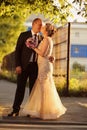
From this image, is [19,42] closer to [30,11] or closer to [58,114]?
[58,114]

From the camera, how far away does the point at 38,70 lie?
477 inches

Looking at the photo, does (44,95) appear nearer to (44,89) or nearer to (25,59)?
(44,89)

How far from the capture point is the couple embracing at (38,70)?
1194 cm

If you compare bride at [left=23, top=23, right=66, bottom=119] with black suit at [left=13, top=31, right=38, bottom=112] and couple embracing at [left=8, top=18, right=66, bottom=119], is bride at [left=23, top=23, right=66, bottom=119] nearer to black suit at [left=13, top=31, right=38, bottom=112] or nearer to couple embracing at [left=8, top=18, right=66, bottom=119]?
couple embracing at [left=8, top=18, right=66, bottom=119]

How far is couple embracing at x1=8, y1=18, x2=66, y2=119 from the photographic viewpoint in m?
11.9

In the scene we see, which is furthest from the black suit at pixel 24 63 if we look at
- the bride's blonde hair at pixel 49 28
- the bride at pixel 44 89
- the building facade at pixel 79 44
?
the building facade at pixel 79 44

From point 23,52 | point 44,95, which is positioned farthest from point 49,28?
point 44,95

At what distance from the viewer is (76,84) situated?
71.4ft

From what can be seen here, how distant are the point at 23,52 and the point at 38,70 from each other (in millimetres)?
505

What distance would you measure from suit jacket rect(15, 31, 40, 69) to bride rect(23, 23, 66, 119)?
0.18m

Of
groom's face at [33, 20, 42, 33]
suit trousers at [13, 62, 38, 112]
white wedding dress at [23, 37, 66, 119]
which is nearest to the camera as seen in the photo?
groom's face at [33, 20, 42, 33]

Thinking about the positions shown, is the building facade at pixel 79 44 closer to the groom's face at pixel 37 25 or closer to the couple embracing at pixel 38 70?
the couple embracing at pixel 38 70

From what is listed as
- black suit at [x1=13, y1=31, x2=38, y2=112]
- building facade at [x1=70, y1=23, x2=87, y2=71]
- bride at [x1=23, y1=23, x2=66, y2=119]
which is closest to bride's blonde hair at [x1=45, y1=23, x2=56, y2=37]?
bride at [x1=23, y1=23, x2=66, y2=119]

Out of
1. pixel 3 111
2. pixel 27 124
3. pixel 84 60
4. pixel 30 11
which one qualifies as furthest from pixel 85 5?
pixel 84 60
